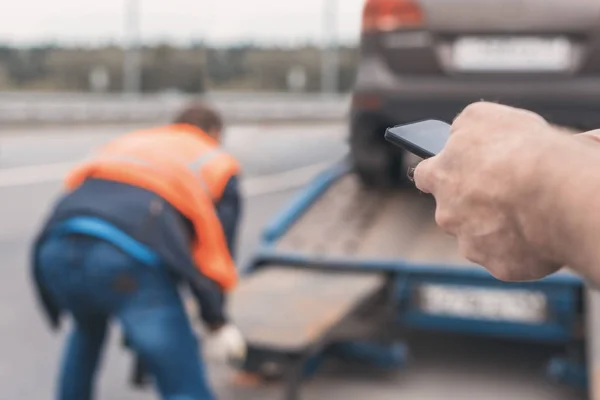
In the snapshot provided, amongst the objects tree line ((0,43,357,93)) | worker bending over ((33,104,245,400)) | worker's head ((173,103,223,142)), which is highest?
worker's head ((173,103,223,142))

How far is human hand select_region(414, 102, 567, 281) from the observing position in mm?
1057

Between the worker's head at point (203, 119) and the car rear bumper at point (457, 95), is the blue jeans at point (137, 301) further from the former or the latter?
the car rear bumper at point (457, 95)

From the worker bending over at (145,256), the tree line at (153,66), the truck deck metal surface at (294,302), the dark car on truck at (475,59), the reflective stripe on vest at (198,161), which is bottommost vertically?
the tree line at (153,66)

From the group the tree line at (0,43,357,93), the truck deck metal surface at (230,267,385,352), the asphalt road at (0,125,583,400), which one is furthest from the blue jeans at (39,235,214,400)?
the tree line at (0,43,357,93)

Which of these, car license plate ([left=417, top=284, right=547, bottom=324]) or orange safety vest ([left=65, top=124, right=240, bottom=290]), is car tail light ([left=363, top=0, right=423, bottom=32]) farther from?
orange safety vest ([left=65, top=124, right=240, bottom=290])

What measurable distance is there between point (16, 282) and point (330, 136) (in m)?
18.3

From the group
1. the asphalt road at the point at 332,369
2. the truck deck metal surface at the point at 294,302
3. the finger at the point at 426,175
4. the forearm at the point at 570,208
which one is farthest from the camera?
the asphalt road at the point at 332,369

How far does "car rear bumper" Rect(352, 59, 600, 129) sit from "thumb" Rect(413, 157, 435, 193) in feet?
10.3

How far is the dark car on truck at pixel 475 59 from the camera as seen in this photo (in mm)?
4434

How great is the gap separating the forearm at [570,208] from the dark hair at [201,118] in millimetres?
2880

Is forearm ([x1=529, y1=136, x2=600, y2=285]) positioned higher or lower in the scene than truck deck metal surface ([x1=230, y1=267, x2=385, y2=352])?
higher

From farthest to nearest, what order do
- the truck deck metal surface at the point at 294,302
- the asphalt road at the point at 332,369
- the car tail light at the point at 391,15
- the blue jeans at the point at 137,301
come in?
the car tail light at the point at 391,15 → the asphalt road at the point at 332,369 → the truck deck metal surface at the point at 294,302 → the blue jeans at the point at 137,301

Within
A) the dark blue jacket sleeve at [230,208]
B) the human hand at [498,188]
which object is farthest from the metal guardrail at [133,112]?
the human hand at [498,188]

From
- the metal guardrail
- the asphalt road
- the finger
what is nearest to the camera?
the finger
